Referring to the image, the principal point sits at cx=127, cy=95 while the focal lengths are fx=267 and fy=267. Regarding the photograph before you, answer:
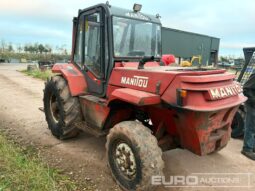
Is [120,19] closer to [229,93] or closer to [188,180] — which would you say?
[229,93]

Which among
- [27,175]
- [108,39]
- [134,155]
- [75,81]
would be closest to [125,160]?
[134,155]

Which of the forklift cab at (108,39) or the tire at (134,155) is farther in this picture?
the forklift cab at (108,39)

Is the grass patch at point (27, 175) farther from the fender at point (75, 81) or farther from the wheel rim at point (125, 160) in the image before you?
the fender at point (75, 81)

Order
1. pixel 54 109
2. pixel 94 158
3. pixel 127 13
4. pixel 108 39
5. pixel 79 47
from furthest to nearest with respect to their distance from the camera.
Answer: pixel 54 109 < pixel 79 47 < pixel 94 158 < pixel 127 13 < pixel 108 39

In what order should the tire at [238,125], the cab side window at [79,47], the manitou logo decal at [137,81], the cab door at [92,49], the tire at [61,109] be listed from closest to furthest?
the manitou logo decal at [137,81], the cab door at [92,49], the tire at [61,109], the cab side window at [79,47], the tire at [238,125]

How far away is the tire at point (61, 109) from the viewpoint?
187 inches

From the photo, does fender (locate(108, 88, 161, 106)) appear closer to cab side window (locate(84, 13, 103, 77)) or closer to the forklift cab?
the forklift cab

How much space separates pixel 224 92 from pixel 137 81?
1.11 meters

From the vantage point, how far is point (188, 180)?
152 inches

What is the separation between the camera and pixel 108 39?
4.07 m

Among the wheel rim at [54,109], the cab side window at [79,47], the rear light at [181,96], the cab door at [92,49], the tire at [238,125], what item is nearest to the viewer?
the rear light at [181,96]

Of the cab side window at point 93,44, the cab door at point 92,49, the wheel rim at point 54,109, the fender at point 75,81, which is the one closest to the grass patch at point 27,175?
the wheel rim at point 54,109

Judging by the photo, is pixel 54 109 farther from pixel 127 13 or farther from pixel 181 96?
pixel 181 96

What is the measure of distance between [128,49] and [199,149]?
193 cm
